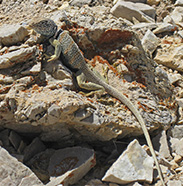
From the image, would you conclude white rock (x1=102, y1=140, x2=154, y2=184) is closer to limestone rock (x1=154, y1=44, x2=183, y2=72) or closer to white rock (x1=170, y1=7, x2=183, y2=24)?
limestone rock (x1=154, y1=44, x2=183, y2=72)

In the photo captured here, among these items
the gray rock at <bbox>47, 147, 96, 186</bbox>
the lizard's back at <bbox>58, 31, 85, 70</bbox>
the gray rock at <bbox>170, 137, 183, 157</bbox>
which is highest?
the lizard's back at <bbox>58, 31, 85, 70</bbox>

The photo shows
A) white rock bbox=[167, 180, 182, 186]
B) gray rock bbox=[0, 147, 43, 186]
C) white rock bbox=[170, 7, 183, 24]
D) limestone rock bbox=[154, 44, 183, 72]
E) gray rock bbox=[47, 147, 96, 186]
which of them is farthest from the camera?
white rock bbox=[170, 7, 183, 24]

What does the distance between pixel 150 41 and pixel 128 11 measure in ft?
4.67

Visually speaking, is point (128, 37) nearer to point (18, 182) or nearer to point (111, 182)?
point (111, 182)

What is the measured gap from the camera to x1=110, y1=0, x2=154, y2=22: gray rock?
7027mm

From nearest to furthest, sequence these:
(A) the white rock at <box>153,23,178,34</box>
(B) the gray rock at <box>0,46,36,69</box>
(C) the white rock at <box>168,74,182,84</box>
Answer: (B) the gray rock at <box>0,46,36,69</box>
(C) the white rock at <box>168,74,182,84</box>
(A) the white rock at <box>153,23,178,34</box>

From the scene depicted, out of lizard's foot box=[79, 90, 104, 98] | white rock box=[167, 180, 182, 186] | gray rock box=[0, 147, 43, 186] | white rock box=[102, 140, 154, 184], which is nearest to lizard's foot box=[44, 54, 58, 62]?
lizard's foot box=[79, 90, 104, 98]

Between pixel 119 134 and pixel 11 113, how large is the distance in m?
1.72

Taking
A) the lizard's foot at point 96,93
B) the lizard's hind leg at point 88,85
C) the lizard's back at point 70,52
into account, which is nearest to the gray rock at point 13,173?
the lizard's foot at point 96,93

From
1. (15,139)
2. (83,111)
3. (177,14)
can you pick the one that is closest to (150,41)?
(177,14)

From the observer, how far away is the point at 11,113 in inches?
143

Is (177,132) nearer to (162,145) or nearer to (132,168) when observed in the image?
(162,145)

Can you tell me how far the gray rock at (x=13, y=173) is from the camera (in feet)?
10.6

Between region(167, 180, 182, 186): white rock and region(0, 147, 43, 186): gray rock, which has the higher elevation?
region(0, 147, 43, 186): gray rock
